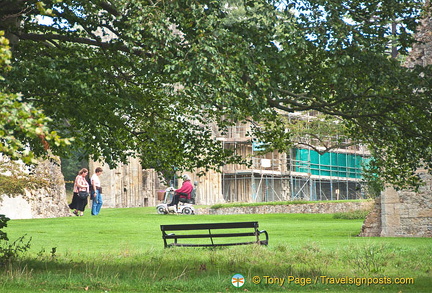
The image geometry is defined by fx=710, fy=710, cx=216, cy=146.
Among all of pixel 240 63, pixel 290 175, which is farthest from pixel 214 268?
pixel 290 175

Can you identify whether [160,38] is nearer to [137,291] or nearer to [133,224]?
[137,291]

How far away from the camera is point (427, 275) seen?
11453mm

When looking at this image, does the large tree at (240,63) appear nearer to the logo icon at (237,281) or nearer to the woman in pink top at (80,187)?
the logo icon at (237,281)

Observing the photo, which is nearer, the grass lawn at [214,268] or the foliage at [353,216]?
the grass lawn at [214,268]

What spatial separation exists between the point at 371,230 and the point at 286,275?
1070 centimetres

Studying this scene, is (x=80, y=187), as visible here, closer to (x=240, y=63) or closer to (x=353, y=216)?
(x=353, y=216)

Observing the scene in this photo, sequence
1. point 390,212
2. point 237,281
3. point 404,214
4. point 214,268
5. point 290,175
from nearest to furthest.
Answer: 1. point 237,281
2. point 214,268
3. point 404,214
4. point 390,212
5. point 290,175

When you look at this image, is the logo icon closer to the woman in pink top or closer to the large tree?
the large tree

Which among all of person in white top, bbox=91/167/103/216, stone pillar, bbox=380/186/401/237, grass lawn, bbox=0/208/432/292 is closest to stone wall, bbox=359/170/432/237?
stone pillar, bbox=380/186/401/237

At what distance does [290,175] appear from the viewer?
55.3m

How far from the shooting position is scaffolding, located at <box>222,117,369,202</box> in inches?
2089

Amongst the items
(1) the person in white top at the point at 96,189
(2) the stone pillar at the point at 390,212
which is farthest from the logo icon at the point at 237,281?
(1) the person in white top at the point at 96,189

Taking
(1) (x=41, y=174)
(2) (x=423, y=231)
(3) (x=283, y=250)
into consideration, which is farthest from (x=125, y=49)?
(1) (x=41, y=174)

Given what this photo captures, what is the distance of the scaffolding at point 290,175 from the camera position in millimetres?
53062
